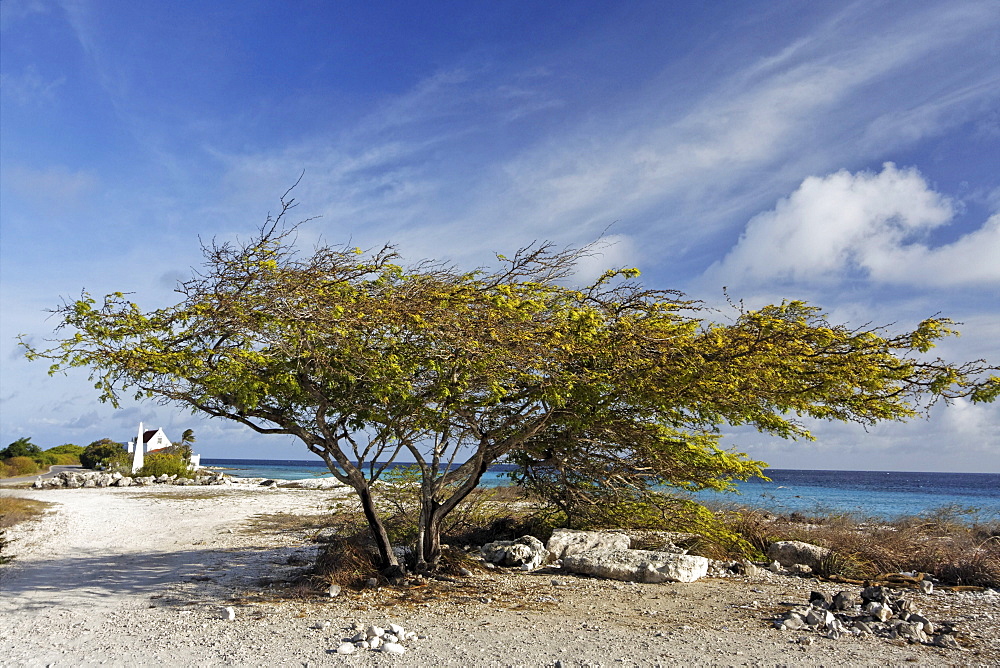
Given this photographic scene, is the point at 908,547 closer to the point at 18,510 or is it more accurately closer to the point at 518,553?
the point at 518,553

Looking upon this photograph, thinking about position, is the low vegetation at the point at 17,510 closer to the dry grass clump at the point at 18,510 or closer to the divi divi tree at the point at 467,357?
the dry grass clump at the point at 18,510

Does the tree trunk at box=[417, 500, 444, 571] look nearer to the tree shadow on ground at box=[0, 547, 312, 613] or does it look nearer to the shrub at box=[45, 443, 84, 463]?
the tree shadow on ground at box=[0, 547, 312, 613]

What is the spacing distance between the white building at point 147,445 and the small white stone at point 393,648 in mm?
36349

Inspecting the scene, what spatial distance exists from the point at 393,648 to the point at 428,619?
4.74ft

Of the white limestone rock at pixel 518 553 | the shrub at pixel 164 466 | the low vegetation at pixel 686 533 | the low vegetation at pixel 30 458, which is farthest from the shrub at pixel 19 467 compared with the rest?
the white limestone rock at pixel 518 553

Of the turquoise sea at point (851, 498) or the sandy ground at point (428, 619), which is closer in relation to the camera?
the sandy ground at point (428, 619)

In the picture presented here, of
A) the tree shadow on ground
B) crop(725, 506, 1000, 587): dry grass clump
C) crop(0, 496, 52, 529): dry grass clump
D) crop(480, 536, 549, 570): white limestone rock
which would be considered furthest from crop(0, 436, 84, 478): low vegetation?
crop(725, 506, 1000, 587): dry grass clump

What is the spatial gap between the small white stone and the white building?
3635 cm

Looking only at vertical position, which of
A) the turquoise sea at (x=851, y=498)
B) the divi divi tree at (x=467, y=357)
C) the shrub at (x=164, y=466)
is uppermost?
the divi divi tree at (x=467, y=357)

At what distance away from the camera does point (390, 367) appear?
817cm

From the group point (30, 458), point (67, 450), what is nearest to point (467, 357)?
point (30, 458)

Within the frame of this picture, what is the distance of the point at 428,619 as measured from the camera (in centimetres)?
832

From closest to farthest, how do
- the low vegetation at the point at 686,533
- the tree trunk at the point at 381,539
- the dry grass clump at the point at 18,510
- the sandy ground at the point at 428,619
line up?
the sandy ground at the point at 428,619 → the tree trunk at the point at 381,539 → the low vegetation at the point at 686,533 → the dry grass clump at the point at 18,510

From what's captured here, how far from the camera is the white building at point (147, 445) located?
1516 inches
